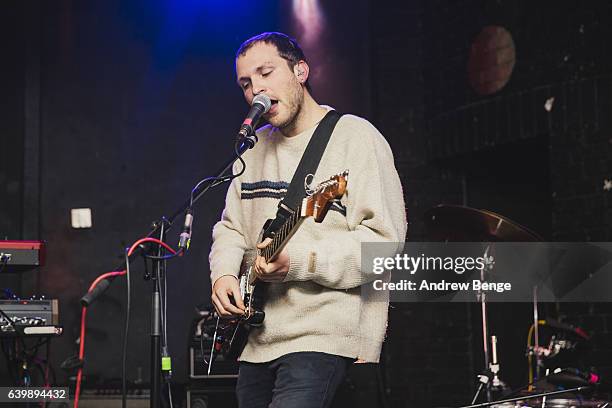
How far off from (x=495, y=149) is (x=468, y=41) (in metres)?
0.63

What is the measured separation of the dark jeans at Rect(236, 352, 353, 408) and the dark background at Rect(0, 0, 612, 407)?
2.88 metres

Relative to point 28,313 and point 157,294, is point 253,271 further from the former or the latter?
point 28,313

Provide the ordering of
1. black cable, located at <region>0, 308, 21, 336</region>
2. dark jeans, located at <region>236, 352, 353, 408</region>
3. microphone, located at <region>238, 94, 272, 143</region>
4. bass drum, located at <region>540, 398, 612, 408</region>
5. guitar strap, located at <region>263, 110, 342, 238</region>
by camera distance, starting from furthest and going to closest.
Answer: black cable, located at <region>0, 308, 21, 336</region>
bass drum, located at <region>540, 398, 612, 408</region>
microphone, located at <region>238, 94, 272, 143</region>
guitar strap, located at <region>263, 110, 342, 238</region>
dark jeans, located at <region>236, 352, 353, 408</region>

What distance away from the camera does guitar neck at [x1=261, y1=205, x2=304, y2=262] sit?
215 cm

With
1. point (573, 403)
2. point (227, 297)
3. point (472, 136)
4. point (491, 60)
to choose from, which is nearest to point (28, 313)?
point (227, 297)

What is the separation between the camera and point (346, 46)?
5527 mm

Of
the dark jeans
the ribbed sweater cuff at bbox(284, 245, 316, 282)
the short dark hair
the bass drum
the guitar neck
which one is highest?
the short dark hair

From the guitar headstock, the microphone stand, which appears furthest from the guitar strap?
the microphone stand

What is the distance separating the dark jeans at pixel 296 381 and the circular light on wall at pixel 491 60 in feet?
9.40

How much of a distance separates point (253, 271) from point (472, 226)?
1.62 metres

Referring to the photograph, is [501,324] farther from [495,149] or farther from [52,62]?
[52,62]

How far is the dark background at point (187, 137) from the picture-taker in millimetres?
5234

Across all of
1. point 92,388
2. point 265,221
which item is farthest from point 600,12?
→ point 92,388

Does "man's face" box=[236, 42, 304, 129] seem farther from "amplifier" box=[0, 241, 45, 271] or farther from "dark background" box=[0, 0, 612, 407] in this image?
"dark background" box=[0, 0, 612, 407]
